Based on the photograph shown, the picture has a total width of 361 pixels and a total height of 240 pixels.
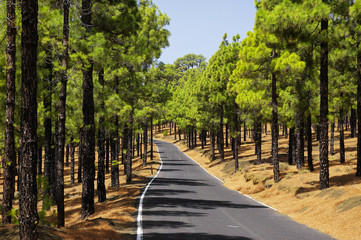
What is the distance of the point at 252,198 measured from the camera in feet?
70.9

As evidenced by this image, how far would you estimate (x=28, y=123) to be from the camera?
23.6 feet

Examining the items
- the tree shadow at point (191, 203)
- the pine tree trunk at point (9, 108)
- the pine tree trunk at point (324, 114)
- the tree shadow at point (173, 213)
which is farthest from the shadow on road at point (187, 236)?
the pine tree trunk at point (324, 114)

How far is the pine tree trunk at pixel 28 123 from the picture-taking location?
7.20 m

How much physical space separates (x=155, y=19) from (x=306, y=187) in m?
20.6

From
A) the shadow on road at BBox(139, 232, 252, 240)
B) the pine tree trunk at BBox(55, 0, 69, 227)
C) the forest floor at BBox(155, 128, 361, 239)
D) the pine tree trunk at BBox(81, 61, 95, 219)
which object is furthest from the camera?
the pine tree trunk at BBox(81, 61, 95, 219)

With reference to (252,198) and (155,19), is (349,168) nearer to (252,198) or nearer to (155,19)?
(252,198)

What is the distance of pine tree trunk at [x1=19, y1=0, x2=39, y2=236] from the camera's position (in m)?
7.20

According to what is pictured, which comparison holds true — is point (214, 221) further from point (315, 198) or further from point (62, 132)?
point (62, 132)

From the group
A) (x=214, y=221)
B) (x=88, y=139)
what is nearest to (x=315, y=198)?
(x=214, y=221)

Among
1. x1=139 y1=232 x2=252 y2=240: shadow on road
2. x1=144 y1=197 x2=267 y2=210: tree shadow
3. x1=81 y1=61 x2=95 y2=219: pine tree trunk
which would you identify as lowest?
x1=144 y1=197 x2=267 y2=210: tree shadow

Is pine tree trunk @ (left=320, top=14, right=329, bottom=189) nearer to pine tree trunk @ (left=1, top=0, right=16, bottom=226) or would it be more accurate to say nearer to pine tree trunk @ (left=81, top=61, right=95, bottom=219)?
pine tree trunk @ (left=81, top=61, right=95, bottom=219)

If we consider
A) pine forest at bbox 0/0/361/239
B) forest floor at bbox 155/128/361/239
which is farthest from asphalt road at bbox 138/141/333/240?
pine forest at bbox 0/0/361/239

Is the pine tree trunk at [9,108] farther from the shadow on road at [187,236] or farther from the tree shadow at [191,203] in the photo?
the tree shadow at [191,203]

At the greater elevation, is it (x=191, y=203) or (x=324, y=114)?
(x=324, y=114)
